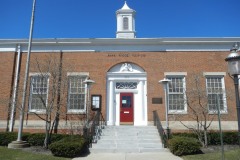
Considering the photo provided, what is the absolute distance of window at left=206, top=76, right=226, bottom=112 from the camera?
16.4 meters

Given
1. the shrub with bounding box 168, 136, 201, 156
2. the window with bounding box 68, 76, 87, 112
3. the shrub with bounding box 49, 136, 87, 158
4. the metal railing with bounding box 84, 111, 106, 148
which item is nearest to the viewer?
the shrub with bounding box 49, 136, 87, 158

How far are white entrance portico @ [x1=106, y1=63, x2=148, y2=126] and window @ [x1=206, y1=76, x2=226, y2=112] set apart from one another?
4.46m

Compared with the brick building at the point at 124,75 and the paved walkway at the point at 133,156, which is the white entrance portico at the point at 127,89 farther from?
the paved walkway at the point at 133,156

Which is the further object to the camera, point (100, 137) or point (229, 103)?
point (229, 103)

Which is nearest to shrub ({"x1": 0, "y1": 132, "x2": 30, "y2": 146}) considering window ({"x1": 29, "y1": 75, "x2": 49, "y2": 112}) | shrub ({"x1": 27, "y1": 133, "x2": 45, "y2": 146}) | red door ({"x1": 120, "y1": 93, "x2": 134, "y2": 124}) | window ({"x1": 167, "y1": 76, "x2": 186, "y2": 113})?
shrub ({"x1": 27, "y1": 133, "x2": 45, "y2": 146})

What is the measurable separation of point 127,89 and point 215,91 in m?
6.15

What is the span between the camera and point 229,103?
54.0ft

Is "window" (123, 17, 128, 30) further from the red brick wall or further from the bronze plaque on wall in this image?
the bronze plaque on wall

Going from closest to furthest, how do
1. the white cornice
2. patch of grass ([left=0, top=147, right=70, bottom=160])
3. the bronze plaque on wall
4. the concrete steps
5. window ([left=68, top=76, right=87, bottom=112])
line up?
patch of grass ([left=0, top=147, right=70, bottom=160]), the concrete steps, the bronze plaque on wall, window ([left=68, top=76, right=87, bottom=112]), the white cornice

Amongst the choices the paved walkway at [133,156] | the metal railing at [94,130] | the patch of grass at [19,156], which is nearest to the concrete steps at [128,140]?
the metal railing at [94,130]

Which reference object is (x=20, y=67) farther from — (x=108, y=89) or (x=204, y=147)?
(x=204, y=147)

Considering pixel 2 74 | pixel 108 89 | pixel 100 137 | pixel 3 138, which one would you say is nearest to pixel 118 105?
pixel 108 89

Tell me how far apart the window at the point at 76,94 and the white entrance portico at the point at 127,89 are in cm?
179

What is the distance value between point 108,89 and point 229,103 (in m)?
8.48
